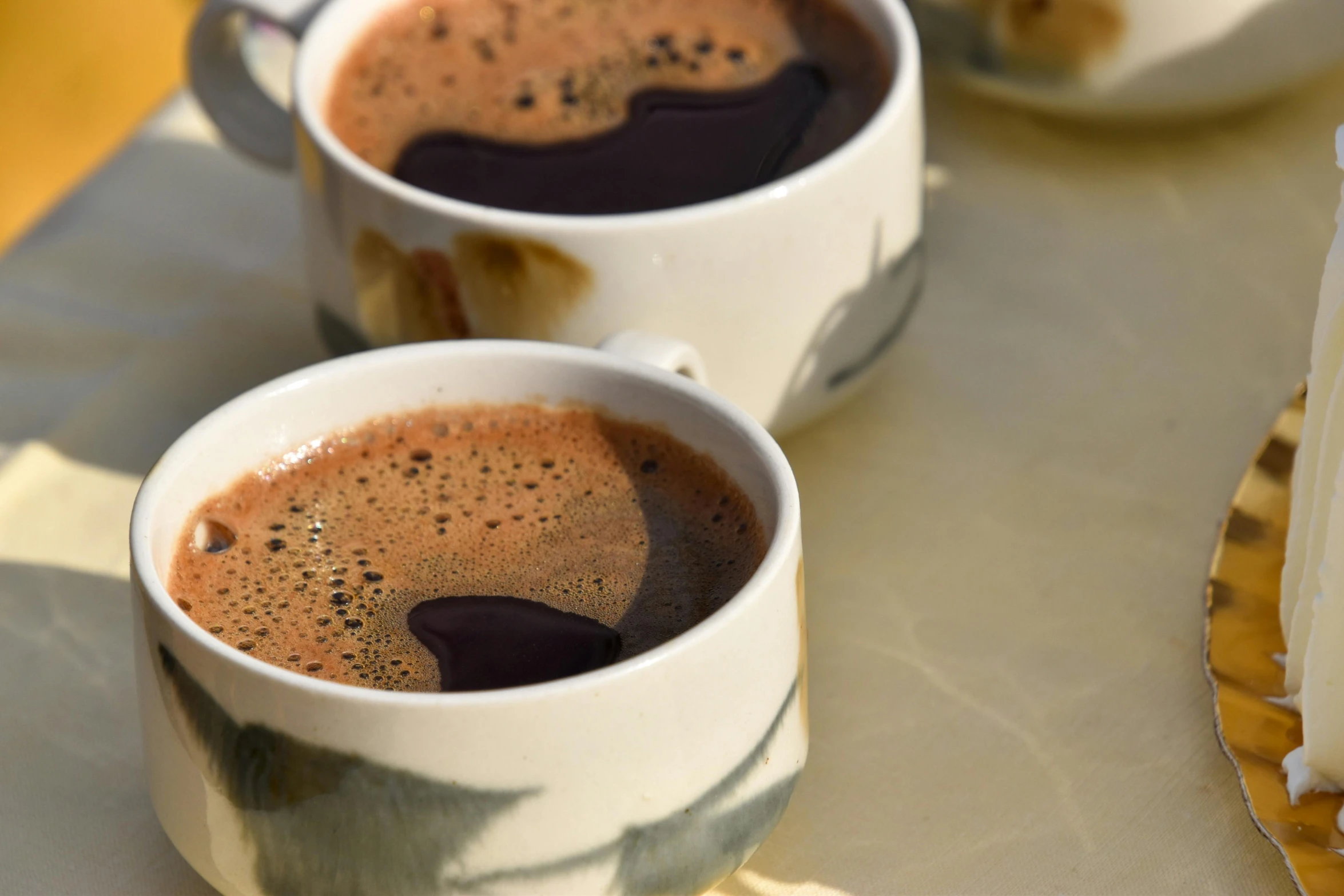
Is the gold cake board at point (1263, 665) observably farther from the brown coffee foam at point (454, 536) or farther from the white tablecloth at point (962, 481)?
the brown coffee foam at point (454, 536)

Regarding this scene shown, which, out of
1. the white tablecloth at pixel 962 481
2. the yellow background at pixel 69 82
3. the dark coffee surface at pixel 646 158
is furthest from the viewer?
the yellow background at pixel 69 82

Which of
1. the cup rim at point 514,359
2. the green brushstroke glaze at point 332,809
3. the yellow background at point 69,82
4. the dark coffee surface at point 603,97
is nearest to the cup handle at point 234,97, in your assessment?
the dark coffee surface at point 603,97

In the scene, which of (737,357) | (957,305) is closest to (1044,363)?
(957,305)

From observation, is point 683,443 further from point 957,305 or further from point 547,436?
point 957,305

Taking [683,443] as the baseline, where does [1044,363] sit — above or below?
below

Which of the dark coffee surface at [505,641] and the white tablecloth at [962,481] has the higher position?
the dark coffee surface at [505,641]

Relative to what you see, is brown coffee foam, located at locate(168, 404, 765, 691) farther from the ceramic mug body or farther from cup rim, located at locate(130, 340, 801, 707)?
the ceramic mug body

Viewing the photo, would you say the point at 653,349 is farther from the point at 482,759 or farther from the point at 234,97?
the point at 234,97
